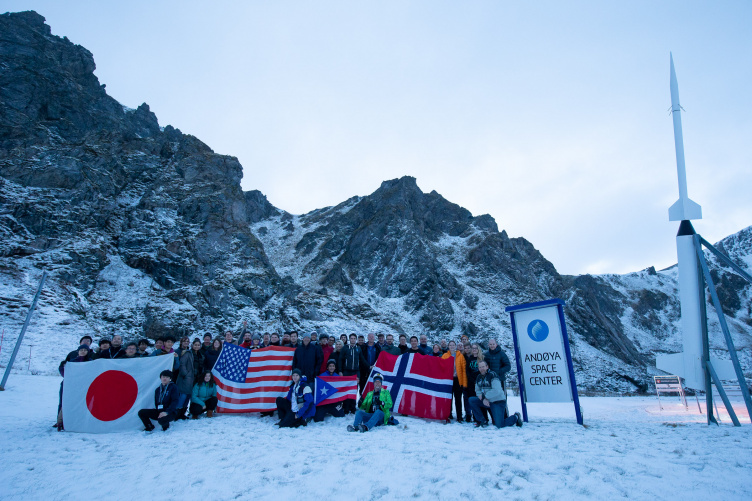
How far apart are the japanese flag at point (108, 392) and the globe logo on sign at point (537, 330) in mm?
8743

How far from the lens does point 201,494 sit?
179 inches

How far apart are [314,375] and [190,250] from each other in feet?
119

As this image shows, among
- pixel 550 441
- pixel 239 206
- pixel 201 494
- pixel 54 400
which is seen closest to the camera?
pixel 201 494

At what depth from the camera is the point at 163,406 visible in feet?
27.3

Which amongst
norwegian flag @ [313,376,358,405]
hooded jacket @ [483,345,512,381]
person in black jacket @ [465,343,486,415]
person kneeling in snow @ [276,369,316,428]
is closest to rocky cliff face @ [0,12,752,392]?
person kneeling in snow @ [276,369,316,428]

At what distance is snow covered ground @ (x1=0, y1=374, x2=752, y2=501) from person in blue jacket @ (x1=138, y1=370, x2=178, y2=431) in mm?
263

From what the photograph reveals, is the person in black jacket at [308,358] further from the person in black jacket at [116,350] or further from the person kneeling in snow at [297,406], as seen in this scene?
the person in black jacket at [116,350]

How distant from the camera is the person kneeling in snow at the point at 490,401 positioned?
8.74 m

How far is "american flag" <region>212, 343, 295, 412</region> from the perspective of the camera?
10031 millimetres

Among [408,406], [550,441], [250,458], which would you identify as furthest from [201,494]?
[408,406]

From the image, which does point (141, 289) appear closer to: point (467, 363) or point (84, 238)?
point (84, 238)

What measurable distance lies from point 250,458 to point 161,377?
369 cm

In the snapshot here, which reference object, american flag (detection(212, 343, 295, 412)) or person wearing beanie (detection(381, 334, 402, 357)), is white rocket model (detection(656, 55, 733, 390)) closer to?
person wearing beanie (detection(381, 334, 402, 357))

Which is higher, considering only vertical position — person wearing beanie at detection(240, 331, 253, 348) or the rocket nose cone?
the rocket nose cone
